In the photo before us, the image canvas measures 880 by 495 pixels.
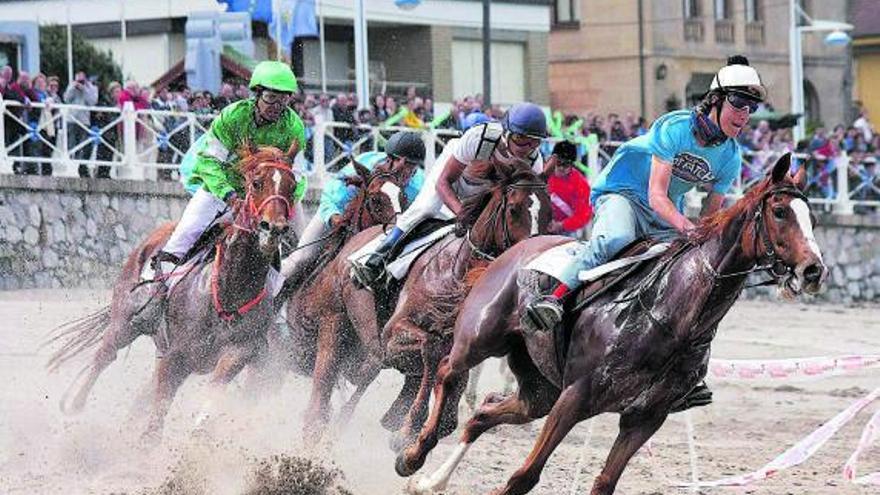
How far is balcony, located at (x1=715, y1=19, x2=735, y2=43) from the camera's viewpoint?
165 ft

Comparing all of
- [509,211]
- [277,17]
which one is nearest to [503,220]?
[509,211]

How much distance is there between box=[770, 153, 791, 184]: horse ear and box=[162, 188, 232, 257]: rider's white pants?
415 cm

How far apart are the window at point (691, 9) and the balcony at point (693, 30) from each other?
17cm

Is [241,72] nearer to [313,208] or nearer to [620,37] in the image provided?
[313,208]

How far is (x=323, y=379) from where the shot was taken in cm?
1156

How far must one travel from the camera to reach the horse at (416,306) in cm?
1041

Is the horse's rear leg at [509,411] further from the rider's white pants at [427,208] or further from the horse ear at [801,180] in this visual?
the horse ear at [801,180]

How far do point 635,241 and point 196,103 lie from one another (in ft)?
42.9

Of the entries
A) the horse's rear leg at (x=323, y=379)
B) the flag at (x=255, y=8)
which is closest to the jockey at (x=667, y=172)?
the horse's rear leg at (x=323, y=379)

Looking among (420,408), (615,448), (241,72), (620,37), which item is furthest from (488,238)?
(620,37)

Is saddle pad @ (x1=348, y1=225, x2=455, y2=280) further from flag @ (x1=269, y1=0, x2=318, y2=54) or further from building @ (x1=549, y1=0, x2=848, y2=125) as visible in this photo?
building @ (x1=549, y1=0, x2=848, y2=125)

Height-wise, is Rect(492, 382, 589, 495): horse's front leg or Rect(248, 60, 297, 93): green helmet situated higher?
Rect(248, 60, 297, 93): green helmet

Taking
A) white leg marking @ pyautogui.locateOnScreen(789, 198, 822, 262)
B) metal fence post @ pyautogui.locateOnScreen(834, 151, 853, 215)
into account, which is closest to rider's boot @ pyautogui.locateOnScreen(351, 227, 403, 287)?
white leg marking @ pyautogui.locateOnScreen(789, 198, 822, 262)

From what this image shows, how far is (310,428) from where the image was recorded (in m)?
11.4
